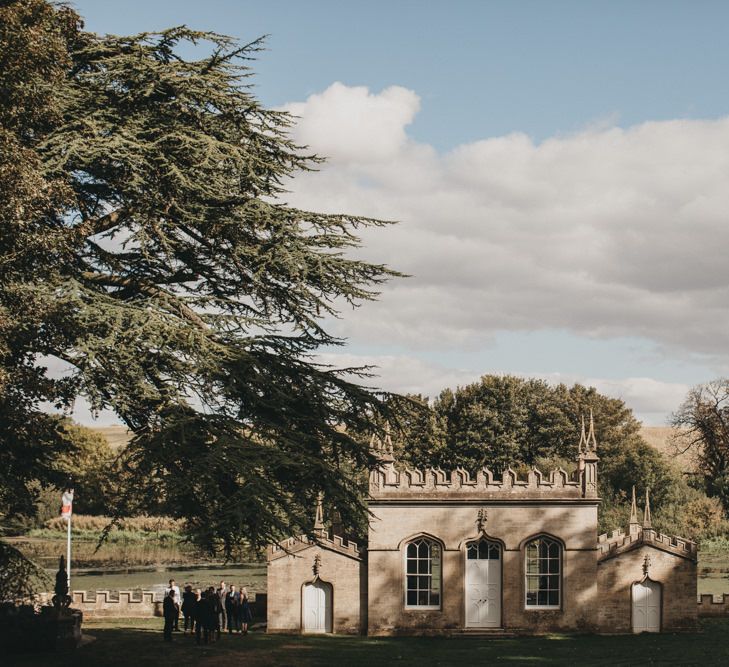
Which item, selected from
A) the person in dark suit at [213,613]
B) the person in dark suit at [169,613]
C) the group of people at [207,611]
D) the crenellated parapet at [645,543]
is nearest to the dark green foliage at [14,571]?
the group of people at [207,611]

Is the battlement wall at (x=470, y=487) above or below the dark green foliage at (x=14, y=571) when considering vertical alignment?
above

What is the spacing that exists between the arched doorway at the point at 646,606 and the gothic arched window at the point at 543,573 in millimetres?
2432

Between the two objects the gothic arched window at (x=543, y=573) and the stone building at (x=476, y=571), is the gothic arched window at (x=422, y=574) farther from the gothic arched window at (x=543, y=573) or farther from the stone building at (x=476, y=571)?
the gothic arched window at (x=543, y=573)

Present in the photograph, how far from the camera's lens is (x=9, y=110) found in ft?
55.5

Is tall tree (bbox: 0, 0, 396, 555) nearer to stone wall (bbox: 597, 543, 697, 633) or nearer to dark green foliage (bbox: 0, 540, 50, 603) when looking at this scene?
dark green foliage (bbox: 0, 540, 50, 603)

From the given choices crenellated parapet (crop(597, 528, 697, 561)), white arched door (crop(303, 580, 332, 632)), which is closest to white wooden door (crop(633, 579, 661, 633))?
crenellated parapet (crop(597, 528, 697, 561))

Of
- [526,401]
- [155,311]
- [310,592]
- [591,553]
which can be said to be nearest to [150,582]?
[310,592]

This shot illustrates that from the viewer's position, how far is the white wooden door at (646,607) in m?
32.8

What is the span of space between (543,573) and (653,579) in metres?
3.46

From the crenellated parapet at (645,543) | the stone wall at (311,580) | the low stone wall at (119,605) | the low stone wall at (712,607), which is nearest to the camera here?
the stone wall at (311,580)

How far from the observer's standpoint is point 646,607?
108 feet

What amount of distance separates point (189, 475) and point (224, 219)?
4.80 m

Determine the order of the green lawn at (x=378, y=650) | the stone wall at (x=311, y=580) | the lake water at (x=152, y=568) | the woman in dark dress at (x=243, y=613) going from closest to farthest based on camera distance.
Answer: the green lawn at (x=378, y=650) < the woman in dark dress at (x=243, y=613) < the stone wall at (x=311, y=580) < the lake water at (x=152, y=568)

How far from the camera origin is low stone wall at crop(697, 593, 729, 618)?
36438 mm
